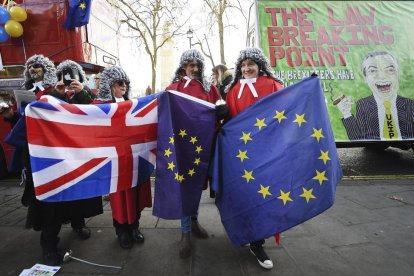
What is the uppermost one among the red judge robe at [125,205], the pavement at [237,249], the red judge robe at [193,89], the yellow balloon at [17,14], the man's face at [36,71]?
the yellow balloon at [17,14]

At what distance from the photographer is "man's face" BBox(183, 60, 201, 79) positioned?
332 centimetres

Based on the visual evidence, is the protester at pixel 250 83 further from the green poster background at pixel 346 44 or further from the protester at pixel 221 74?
the green poster background at pixel 346 44

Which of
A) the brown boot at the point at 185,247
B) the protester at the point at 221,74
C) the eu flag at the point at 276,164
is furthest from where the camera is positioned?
the protester at the point at 221,74

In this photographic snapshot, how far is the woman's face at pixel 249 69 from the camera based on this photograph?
303cm

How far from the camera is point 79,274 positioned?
2590mm

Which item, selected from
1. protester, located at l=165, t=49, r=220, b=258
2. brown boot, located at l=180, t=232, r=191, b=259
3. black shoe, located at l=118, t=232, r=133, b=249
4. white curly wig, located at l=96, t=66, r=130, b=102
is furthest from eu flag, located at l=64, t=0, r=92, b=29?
brown boot, located at l=180, t=232, r=191, b=259

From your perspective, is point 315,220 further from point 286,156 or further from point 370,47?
point 370,47

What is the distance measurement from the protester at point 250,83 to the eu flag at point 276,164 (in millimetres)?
214

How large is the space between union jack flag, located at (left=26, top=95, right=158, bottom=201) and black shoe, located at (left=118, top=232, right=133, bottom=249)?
2.04ft

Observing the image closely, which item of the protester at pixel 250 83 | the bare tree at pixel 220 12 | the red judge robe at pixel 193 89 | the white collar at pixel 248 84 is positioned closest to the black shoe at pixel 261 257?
the protester at pixel 250 83

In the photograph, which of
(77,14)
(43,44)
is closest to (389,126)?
(77,14)

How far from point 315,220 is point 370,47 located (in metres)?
4.18

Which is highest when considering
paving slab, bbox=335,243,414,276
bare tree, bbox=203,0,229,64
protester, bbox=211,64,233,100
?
bare tree, bbox=203,0,229,64

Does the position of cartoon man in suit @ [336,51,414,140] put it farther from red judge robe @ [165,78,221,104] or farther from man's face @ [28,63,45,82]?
man's face @ [28,63,45,82]
